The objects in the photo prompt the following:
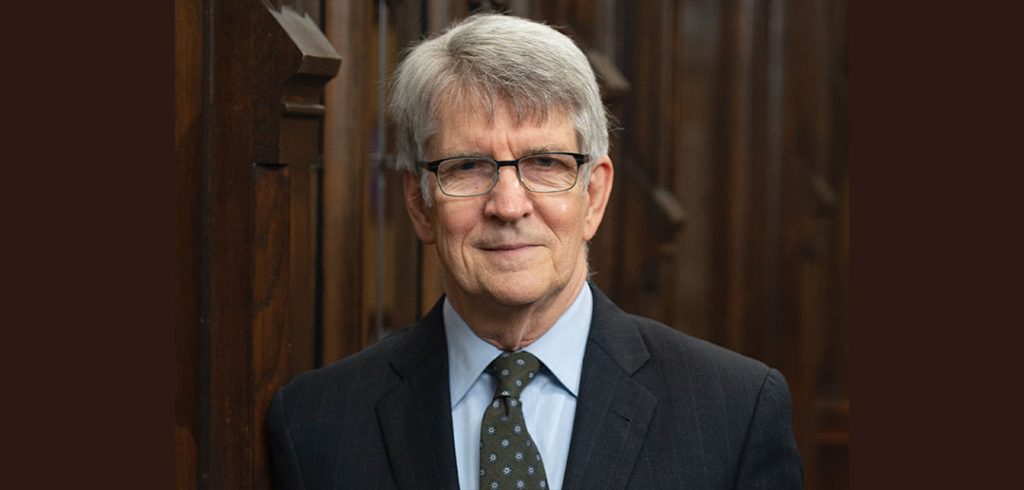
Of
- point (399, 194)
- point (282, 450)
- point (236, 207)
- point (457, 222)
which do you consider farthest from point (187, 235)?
point (399, 194)

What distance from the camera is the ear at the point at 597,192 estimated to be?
2549 millimetres

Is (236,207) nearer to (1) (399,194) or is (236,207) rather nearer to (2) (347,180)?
(2) (347,180)

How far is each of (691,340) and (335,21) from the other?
1.01 meters

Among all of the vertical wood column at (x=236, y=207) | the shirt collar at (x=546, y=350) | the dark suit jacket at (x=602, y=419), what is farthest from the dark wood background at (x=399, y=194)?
the shirt collar at (x=546, y=350)

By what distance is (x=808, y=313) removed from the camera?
15.2ft

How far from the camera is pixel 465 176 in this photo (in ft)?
7.92

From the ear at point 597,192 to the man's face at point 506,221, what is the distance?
0.09m

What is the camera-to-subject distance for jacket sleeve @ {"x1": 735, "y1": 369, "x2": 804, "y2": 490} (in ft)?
8.13

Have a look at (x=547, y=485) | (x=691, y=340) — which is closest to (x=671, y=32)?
(x=691, y=340)

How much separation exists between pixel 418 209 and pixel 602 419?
51 cm

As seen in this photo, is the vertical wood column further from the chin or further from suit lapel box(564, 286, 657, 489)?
suit lapel box(564, 286, 657, 489)

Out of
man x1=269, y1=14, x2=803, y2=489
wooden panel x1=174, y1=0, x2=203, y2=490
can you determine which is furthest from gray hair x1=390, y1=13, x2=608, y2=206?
wooden panel x1=174, y1=0, x2=203, y2=490

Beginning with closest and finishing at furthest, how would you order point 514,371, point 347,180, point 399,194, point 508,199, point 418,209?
point 508,199 < point 514,371 < point 418,209 < point 347,180 < point 399,194

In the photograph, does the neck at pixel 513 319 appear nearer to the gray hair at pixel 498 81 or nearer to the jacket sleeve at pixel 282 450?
the gray hair at pixel 498 81
